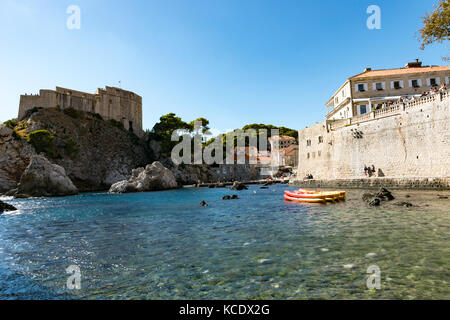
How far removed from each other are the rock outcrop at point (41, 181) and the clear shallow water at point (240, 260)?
29211 millimetres

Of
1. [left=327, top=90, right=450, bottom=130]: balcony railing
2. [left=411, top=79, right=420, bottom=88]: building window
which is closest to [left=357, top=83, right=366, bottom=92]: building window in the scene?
[left=411, top=79, right=420, bottom=88]: building window

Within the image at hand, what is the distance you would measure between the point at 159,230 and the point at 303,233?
19.4 ft

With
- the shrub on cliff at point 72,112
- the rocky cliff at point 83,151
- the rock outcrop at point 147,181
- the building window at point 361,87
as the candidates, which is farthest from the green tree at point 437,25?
the shrub on cliff at point 72,112

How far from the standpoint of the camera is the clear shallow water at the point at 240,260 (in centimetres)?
469

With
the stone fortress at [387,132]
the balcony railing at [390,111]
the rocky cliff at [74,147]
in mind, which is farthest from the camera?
the rocky cliff at [74,147]

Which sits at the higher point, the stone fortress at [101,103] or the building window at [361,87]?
the stone fortress at [101,103]

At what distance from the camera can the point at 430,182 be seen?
21.2m

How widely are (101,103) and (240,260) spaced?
69983 mm

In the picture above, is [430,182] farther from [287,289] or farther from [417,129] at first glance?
[287,289]

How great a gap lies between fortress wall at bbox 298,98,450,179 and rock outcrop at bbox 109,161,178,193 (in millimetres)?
27473

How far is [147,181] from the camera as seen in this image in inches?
1799

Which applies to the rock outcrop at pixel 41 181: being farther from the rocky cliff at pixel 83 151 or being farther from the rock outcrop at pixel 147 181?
the rocky cliff at pixel 83 151

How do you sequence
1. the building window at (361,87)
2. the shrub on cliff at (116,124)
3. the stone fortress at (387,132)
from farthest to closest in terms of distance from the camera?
the shrub on cliff at (116,124) → the building window at (361,87) → the stone fortress at (387,132)

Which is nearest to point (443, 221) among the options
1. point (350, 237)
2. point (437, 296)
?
point (350, 237)
